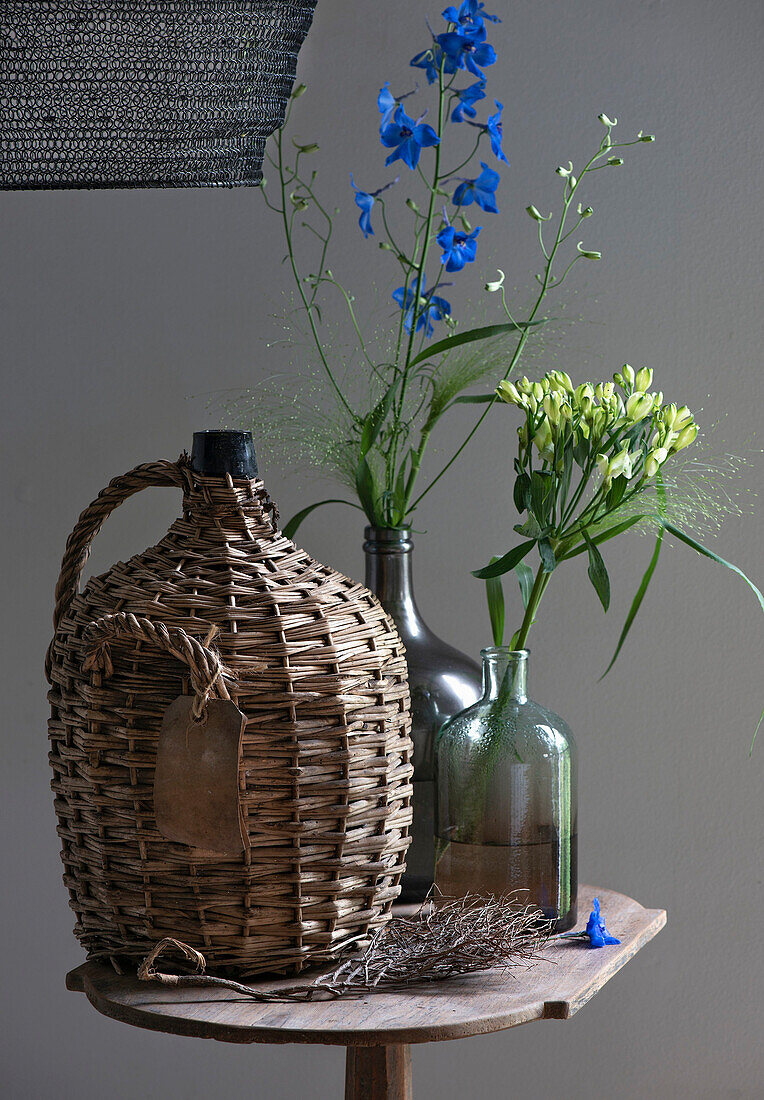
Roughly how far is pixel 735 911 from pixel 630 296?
2.37 feet

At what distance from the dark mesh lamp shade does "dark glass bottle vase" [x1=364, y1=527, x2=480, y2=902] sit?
1.41 ft

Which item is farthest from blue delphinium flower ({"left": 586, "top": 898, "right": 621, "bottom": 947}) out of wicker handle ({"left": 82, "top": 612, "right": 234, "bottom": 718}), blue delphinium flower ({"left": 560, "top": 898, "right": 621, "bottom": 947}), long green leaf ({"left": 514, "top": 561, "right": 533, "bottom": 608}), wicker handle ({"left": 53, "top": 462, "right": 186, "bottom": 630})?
wicker handle ({"left": 53, "top": 462, "right": 186, "bottom": 630})

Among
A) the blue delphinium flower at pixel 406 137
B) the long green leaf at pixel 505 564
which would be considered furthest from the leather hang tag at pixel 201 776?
the blue delphinium flower at pixel 406 137

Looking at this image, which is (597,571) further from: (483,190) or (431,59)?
(431,59)

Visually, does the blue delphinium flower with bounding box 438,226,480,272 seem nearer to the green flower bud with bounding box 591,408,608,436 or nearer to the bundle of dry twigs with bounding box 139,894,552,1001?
the green flower bud with bounding box 591,408,608,436

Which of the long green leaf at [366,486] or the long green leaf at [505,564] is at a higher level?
the long green leaf at [366,486]

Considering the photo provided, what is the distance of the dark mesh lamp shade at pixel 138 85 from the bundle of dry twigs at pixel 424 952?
50cm

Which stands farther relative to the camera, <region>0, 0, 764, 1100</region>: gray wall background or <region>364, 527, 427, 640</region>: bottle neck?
<region>0, 0, 764, 1100</region>: gray wall background

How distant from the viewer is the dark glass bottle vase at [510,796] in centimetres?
89

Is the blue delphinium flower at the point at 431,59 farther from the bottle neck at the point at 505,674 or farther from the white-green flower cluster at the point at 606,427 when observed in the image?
the bottle neck at the point at 505,674

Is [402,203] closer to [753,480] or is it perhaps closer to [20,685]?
[753,480]

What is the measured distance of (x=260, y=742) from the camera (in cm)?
75

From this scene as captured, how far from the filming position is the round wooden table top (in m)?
0.71

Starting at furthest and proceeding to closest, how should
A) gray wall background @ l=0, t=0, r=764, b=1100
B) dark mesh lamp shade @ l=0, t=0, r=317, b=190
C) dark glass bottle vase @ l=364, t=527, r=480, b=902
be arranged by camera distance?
1. gray wall background @ l=0, t=0, r=764, b=1100
2. dark glass bottle vase @ l=364, t=527, r=480, b=902
3. dark mesh lamp shade @ l=0, t=0, r=317, b=190
